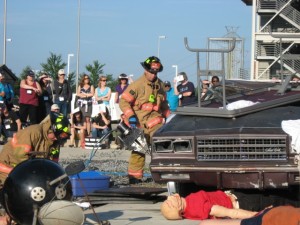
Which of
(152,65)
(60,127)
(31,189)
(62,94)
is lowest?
(31,189)

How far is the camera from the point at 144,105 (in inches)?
452

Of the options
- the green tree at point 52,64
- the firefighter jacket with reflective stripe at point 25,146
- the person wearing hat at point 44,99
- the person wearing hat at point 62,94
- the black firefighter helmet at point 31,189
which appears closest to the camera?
the black firefighter helmet at point 31,189

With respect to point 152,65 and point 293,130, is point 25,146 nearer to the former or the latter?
point 293,130

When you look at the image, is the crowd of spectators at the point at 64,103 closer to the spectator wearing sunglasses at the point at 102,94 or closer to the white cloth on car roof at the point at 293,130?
the spectator wearing sunglasses at the point at 102,94

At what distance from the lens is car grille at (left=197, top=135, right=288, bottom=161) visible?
317 inches

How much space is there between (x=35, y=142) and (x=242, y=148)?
6.84ft

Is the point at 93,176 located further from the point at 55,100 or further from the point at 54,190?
the point at 55,100

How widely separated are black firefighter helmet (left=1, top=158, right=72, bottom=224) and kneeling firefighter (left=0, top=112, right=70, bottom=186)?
1128 mm

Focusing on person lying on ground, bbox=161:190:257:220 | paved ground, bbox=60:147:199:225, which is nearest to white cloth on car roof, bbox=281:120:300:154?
person lying on ground, bbox=161:190:257:220

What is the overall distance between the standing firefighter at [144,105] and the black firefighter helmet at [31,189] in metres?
4.15

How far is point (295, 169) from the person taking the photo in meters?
7.91

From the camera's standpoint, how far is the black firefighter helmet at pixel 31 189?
698 cm

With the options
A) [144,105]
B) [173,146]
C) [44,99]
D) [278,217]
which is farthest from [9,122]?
[278,217]

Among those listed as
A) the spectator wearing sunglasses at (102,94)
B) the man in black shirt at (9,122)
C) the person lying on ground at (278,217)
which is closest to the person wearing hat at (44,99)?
the man in black shirt at (9,122)
